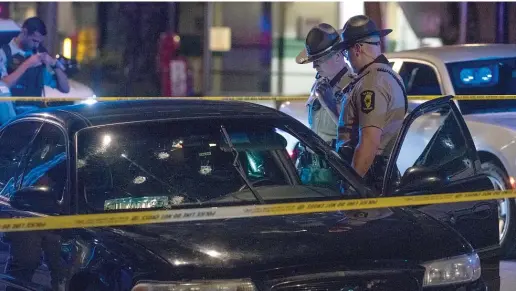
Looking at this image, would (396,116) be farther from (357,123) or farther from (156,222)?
(156,222)

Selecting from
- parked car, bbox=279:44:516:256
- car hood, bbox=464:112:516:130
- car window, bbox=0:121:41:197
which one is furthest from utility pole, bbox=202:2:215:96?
car window, bbox=0:121:41:197

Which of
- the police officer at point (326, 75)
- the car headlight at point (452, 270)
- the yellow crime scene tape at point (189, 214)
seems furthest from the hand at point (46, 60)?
the car headlight at point (452, 270)

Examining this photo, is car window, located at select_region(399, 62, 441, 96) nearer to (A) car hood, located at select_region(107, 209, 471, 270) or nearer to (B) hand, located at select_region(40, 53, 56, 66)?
(B) hand, located at select_region(40, 53, 56, 66)

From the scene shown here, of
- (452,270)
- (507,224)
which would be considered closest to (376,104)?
(452,270)

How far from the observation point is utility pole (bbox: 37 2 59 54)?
16.3m

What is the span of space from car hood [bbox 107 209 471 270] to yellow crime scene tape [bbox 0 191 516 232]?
0.06m

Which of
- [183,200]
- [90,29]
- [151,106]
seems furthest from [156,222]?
[90,29]

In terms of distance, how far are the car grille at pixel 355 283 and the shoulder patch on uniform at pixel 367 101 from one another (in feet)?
6.06

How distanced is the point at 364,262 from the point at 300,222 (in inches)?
17.5

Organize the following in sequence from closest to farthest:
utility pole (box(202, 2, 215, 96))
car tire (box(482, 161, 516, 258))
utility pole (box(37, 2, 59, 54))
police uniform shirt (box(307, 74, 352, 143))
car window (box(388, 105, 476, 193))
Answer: car window (box(388, 105, 476, 193))
police uniform shirt (box(307, 74, 352, 143))
car tire (box(482, 161, 516, 258))
utility pole (box(37, 2, 59, 54))
utility pole (box(202, 2, 215, 96))

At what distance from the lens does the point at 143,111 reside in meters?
5.57

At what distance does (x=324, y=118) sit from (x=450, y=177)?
1588mm

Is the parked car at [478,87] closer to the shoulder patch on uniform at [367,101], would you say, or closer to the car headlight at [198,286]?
the shoulder patch on uniform at [367,101]

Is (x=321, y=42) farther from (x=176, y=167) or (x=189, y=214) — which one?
(x=189, y=214)
